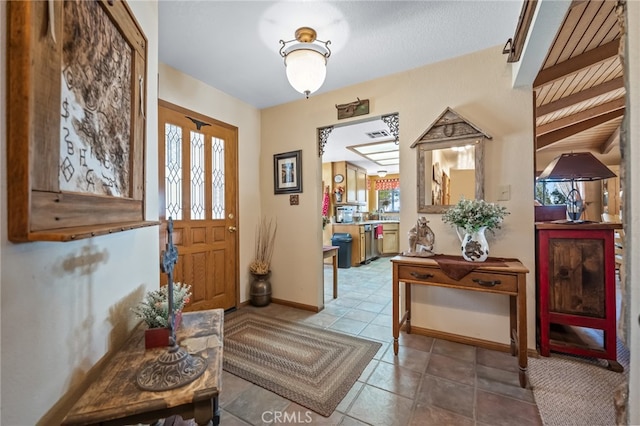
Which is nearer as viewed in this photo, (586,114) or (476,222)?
(476,222)

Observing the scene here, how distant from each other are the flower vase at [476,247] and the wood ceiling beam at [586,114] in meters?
3.08

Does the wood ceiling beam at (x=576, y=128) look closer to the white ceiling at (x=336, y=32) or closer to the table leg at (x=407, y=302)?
the white ceiling at (x=336, y=32)

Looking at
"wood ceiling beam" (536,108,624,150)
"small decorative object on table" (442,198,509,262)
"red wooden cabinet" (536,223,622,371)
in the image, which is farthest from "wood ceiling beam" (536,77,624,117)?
"small decorative object on table" (442,198,509,262)

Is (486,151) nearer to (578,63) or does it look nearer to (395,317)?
(578,63)

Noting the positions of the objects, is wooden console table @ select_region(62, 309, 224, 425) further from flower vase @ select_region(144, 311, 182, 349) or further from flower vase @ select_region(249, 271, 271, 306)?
flower vase @ select_region(249, 271, 271, 306)

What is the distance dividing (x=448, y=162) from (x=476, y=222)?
0.65 meters

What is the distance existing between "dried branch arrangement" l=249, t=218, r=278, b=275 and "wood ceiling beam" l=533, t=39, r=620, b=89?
3.03m

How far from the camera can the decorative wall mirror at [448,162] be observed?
7.32 feet

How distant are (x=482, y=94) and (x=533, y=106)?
1.25 ft

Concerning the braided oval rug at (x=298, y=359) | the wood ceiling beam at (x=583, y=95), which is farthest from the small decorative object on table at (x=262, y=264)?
the wood ceiling beam at (x=583, y=95)

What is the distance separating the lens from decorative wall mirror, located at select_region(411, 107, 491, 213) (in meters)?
2.23

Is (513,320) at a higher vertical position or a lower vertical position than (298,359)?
higher

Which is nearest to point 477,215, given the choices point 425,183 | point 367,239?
point 425,183

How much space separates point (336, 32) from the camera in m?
1.99
